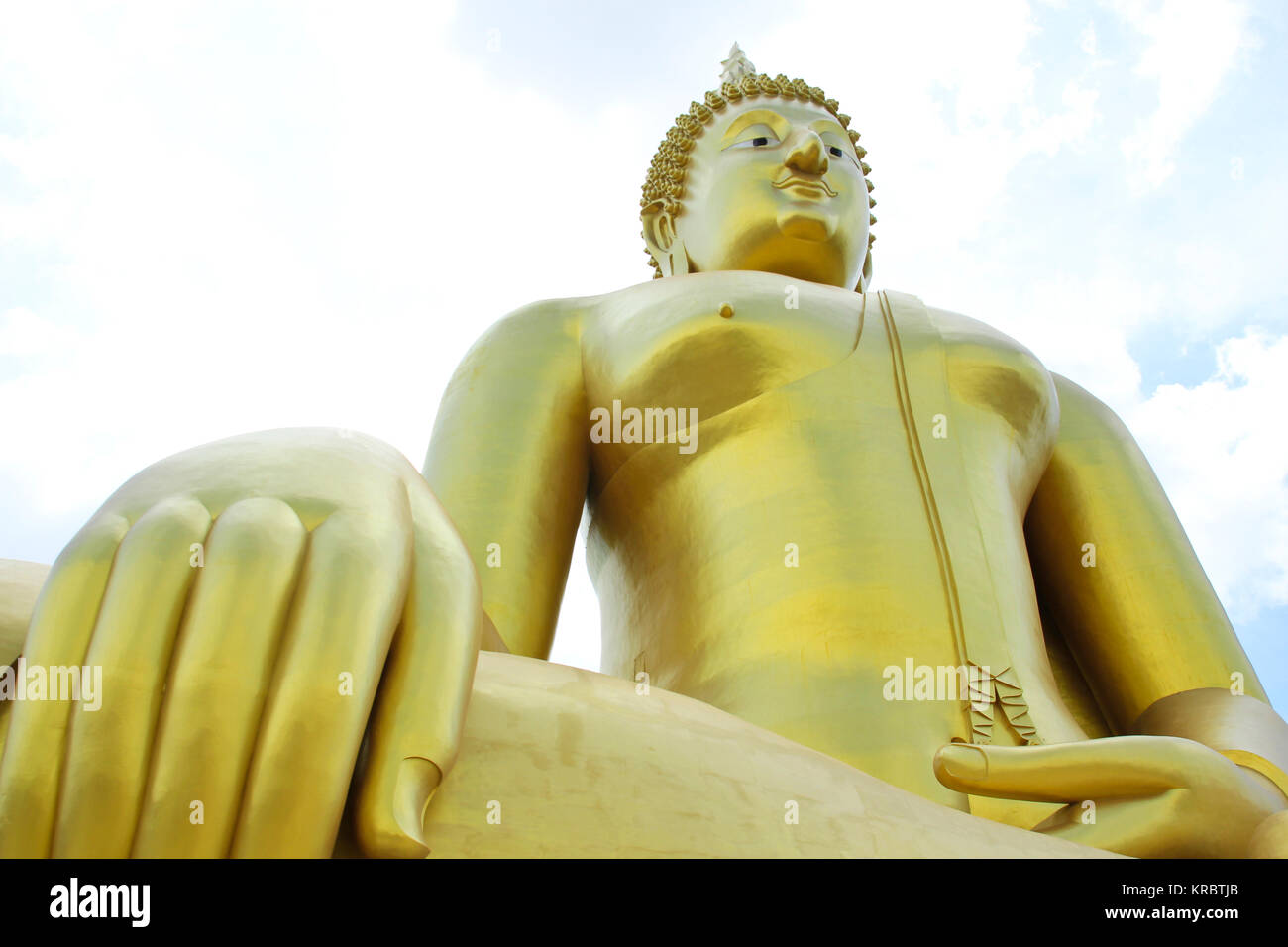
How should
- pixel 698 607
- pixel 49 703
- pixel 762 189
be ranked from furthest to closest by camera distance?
pixel 762 189
pixel 698 607
pixel 49 703

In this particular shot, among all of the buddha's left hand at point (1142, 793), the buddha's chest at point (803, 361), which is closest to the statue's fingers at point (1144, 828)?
the buddha's left hand at point (1142, 793)

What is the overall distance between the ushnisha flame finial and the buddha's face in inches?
30.4

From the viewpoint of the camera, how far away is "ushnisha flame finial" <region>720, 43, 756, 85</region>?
20.1 feet

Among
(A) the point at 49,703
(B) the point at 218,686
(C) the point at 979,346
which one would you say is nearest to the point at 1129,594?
(C) the point at 979,346

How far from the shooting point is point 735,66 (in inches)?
245

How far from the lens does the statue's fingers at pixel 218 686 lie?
6.32 feet

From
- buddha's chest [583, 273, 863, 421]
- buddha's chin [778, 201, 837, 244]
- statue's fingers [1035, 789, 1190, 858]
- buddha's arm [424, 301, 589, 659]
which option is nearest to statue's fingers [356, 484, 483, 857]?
statue's fingers [1035, 789, 1190, 858]

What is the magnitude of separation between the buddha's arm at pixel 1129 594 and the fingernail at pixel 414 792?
231 cm

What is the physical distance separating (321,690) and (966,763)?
123 centimetres

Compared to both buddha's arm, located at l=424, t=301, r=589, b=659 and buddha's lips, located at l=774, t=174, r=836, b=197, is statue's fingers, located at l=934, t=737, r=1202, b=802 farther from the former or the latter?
buddha's lips, located at l=774, t=174, r=836, b=197

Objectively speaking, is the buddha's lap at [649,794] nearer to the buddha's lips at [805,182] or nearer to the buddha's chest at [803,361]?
the buddha's chest at [803,361]

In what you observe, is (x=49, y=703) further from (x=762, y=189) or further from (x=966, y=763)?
(x=762, y=189)
